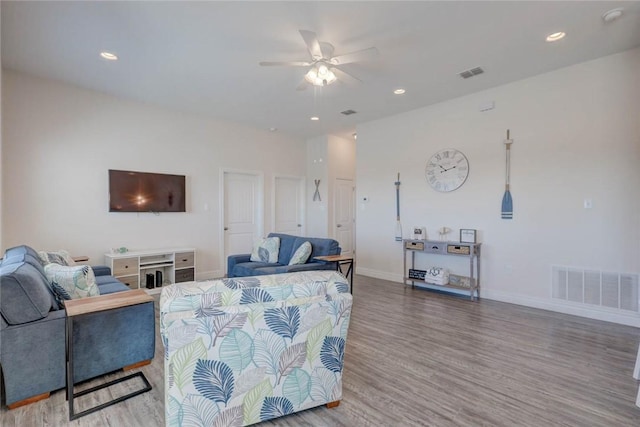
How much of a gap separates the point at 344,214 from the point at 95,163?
16.2 feet

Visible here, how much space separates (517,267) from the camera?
4090 mm

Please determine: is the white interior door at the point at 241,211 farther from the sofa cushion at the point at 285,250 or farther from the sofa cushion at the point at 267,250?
the sofa cushion at the point at 285,250

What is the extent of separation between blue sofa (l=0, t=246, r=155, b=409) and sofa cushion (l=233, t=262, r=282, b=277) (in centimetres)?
185

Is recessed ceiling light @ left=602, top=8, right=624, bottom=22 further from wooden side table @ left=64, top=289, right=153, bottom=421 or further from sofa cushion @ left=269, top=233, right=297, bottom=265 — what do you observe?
wooden side table @ left=64, top=289, right=153, bottom=421

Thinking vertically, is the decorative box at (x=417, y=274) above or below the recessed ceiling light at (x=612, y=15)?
below

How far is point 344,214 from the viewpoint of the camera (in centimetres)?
736

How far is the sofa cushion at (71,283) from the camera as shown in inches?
87.1

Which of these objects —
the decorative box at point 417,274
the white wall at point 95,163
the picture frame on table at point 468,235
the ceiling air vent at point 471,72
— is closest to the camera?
the ceiling air vent at point 471,72

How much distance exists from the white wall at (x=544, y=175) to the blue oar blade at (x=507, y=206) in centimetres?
6

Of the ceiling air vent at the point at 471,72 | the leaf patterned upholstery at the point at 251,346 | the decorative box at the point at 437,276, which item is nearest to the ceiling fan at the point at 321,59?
the ceiling air vent at the point at 471,72

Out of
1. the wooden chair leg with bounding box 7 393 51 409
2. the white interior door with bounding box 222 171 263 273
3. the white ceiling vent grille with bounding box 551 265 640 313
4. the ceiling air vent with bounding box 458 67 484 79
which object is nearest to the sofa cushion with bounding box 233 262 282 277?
the white interior door with bounding box 222 171 263 273

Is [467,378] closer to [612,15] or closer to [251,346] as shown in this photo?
[251,346]

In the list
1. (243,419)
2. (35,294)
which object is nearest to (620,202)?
(243,419)

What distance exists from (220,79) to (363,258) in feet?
13.1
